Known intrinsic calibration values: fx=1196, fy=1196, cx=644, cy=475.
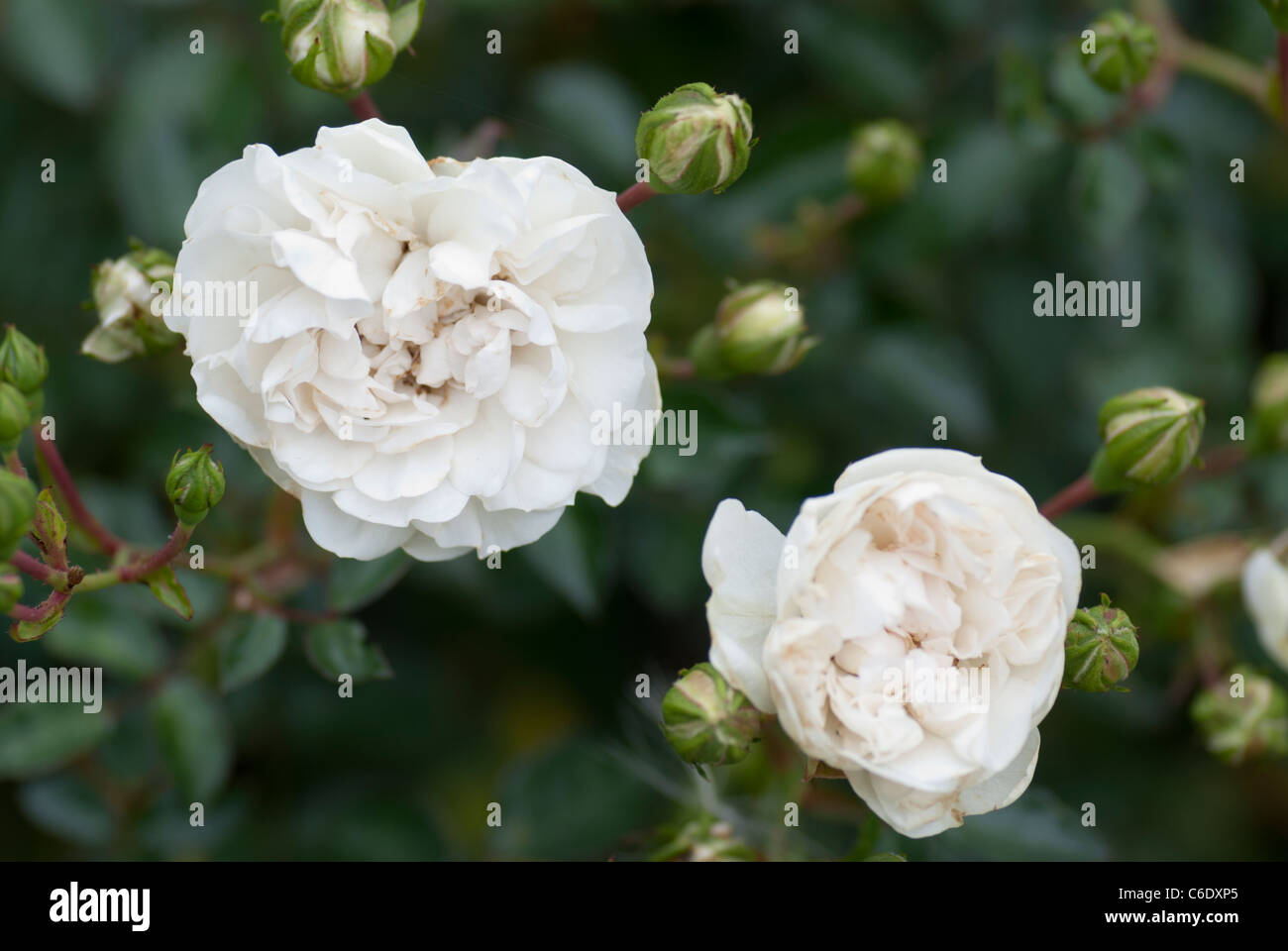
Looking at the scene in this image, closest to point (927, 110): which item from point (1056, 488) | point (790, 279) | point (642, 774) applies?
point (790, 279)

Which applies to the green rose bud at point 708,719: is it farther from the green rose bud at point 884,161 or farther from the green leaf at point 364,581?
the green rose bud at point 884,161

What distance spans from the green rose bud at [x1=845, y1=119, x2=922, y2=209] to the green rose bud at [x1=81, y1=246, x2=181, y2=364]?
4.59 feet

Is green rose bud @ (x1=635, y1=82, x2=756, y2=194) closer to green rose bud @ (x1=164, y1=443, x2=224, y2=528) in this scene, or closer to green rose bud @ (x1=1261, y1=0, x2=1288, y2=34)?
green rose bud @ (x1=164, y1=443, x2=224, y2=528)

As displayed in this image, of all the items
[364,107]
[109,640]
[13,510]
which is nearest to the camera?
[13,510]

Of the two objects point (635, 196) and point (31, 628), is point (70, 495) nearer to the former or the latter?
point (31, 628)

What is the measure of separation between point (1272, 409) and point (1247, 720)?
0.61m

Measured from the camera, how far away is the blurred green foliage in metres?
2.50

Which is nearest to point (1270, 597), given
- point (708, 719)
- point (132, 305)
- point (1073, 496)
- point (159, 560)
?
point (1073, 496)

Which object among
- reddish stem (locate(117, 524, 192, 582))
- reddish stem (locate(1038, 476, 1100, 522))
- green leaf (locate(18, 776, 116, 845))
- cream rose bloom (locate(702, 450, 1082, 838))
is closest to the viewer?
cream rose bloom (locate(702, 450, 1082, 838))

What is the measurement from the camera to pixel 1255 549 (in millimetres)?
2455

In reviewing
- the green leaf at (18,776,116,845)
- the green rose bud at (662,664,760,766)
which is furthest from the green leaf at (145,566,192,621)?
the green leaf at (18,776,116,845)

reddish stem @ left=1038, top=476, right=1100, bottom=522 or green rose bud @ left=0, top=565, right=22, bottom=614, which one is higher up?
reddish stem @ left=1038, top=476, right=1100, bottom=522

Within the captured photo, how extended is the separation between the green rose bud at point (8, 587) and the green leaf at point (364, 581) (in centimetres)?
58

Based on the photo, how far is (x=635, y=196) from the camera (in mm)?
1851
